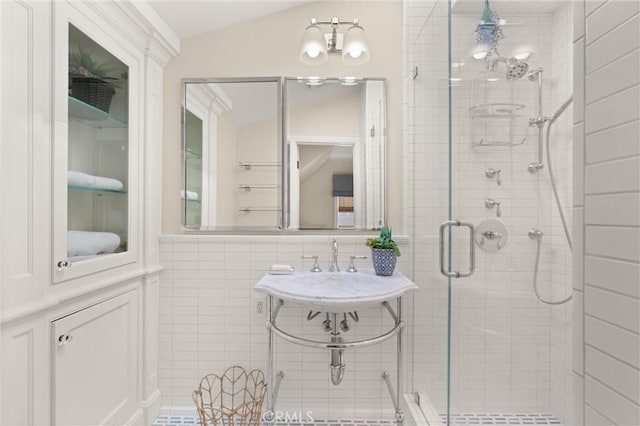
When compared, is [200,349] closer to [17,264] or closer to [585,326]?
[17,264]

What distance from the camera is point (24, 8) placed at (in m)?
1.11

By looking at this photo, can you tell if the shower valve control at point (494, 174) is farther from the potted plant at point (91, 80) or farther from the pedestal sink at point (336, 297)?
the potted plant at point (91, 80)

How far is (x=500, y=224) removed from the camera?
1297 mm

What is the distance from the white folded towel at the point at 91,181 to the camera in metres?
1.35

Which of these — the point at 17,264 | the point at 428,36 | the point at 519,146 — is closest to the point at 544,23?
the point at 519,146

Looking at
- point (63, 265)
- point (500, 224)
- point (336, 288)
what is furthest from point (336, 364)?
point (63, 265)

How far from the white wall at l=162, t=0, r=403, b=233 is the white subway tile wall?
0.28 meters

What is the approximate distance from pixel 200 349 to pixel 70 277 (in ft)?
2.89

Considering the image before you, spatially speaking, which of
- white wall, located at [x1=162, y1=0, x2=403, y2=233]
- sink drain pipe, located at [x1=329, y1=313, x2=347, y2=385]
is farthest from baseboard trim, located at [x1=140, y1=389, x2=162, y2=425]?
sink drain pipe, located at [x1=329, y1=313, x2=347, y2=385]

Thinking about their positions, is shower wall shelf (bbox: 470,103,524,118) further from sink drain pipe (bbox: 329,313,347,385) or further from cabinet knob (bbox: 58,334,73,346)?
cabinet knob (bbox: 58,334,73,346)

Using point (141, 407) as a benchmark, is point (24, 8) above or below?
above

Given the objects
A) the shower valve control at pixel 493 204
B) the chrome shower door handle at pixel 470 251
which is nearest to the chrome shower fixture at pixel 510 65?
the shower valve control at pixel 493 204

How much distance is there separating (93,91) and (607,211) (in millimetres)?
1744

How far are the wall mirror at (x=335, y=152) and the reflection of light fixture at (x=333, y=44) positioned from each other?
0.11 metres
